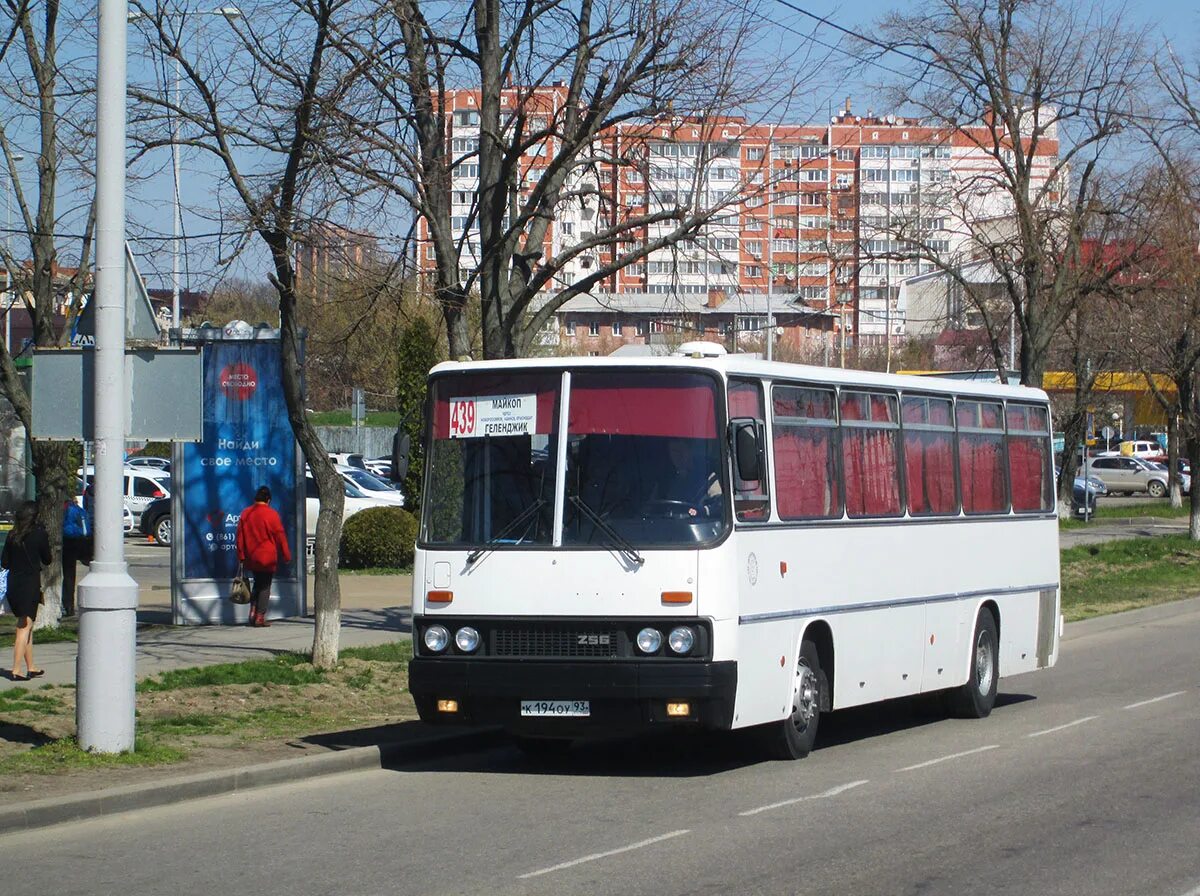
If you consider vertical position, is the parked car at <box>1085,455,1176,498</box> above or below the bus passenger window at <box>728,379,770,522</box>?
above

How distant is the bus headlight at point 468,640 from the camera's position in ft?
36.8

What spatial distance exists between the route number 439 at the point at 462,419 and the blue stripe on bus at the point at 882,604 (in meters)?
2.31

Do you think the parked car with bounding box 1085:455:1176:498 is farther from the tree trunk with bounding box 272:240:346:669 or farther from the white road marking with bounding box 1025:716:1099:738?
the tree trunk with bounding box 272:240:346:669

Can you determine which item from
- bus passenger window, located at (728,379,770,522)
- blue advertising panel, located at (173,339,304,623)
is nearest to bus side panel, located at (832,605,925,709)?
bus passenger window, located at (728,379,770,522)

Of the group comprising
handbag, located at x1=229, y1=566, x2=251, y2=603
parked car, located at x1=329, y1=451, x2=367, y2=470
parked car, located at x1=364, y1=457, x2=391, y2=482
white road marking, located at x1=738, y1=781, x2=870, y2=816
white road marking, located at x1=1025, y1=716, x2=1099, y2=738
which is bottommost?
white road marking, located at x1=1025, y1=716, x2=1099, y2=738

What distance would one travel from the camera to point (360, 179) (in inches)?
647

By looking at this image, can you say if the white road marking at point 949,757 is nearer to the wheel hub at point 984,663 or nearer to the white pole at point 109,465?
the wheel hub at point 984,663

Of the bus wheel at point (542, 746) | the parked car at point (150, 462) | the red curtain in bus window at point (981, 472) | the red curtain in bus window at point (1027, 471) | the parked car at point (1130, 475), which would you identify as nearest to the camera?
the bus wheel at point (542, 746)

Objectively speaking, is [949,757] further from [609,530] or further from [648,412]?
[648,412]

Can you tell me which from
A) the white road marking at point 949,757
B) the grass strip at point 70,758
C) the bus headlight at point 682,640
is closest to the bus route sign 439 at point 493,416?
the bus headlight at point 682,640

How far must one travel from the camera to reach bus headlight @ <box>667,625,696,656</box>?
10828 millimetres

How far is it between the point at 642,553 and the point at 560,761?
2276 millimetres

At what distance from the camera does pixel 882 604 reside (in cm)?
1344

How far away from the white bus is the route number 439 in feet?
0.05
